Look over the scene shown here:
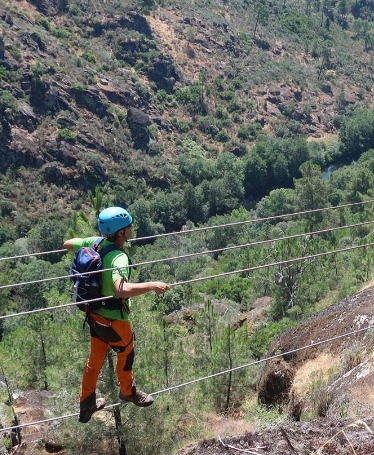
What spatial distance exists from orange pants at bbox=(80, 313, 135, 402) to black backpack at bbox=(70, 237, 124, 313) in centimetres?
18

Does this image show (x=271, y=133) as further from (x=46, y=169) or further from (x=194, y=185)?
(x=46, y=169)

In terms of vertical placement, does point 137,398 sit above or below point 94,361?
below

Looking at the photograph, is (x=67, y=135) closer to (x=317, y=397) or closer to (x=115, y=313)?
(x=317, y=397)

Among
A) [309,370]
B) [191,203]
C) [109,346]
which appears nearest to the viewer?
[109,346]

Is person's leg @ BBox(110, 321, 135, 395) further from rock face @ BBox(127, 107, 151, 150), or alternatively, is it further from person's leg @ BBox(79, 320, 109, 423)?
rock face @ BBox(127, 107, 151, 150)

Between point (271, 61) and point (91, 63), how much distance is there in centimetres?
3660

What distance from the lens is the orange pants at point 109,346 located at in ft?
16.1

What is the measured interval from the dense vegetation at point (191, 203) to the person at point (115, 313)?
4678 mm

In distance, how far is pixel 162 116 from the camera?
8394cm

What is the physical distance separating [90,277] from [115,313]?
0.42m

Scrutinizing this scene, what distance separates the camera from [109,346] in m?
5.30

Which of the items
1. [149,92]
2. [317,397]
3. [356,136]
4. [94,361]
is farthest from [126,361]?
[356,136]

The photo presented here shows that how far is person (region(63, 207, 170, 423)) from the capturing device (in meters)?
4.47

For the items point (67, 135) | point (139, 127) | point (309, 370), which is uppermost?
point (309, 370)
